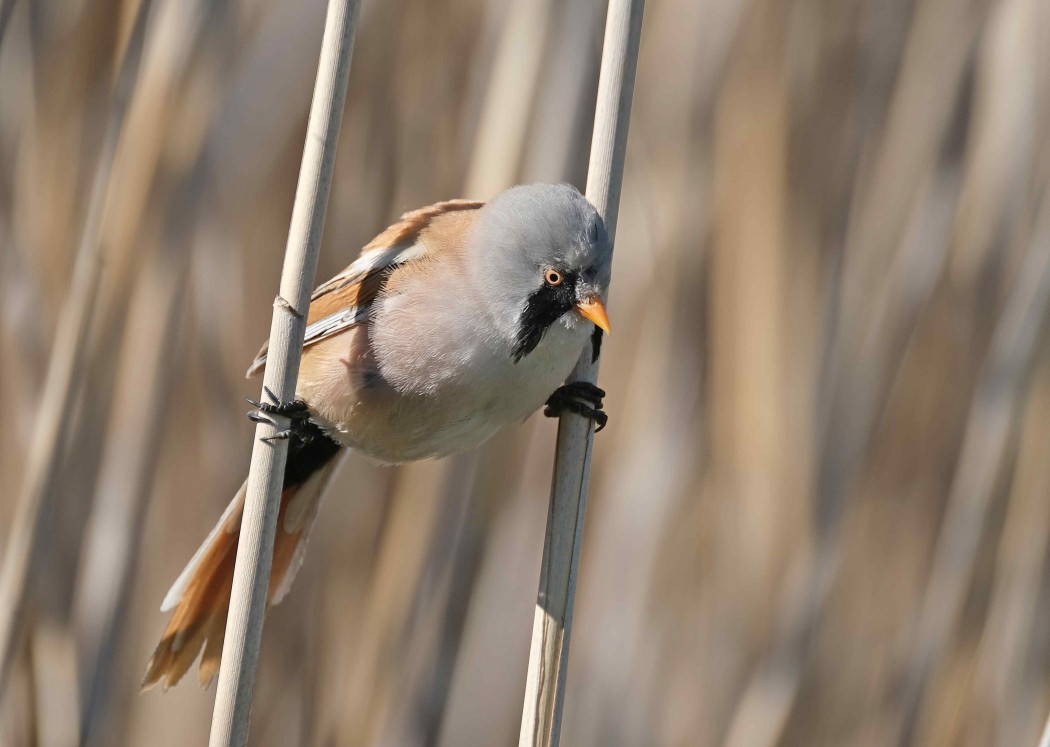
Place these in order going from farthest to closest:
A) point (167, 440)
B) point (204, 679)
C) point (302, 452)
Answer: point (167, 440) < point (302, 452) < point (204, 679)

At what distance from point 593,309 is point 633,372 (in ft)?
2.45

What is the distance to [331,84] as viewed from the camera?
53.7 inches

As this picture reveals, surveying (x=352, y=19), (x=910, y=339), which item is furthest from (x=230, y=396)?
(x=910, y=339)

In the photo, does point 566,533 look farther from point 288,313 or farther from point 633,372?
point 633,372

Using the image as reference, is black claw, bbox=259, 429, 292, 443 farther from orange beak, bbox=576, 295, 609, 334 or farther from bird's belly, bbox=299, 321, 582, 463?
orange beak, bbox=576, 295, 609, 334

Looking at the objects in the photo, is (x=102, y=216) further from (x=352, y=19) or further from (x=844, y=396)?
(x=844, y=396)

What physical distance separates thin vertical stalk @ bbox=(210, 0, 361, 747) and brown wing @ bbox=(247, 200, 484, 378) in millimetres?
516

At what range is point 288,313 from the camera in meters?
1.41

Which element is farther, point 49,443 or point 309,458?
point 309,458

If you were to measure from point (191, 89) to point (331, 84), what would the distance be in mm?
1040

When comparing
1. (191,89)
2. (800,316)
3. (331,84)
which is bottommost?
(331,84)

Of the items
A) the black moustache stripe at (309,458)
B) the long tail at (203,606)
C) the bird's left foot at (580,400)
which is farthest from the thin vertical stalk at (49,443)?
the bird's left foot at (580,400)

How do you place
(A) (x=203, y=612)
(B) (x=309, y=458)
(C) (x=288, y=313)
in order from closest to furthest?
(C) (x=288, y=313)
(A) (x=203, y=612)
(B) (x=309, y=458)

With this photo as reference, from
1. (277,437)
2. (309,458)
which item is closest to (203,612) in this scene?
(309,458)
